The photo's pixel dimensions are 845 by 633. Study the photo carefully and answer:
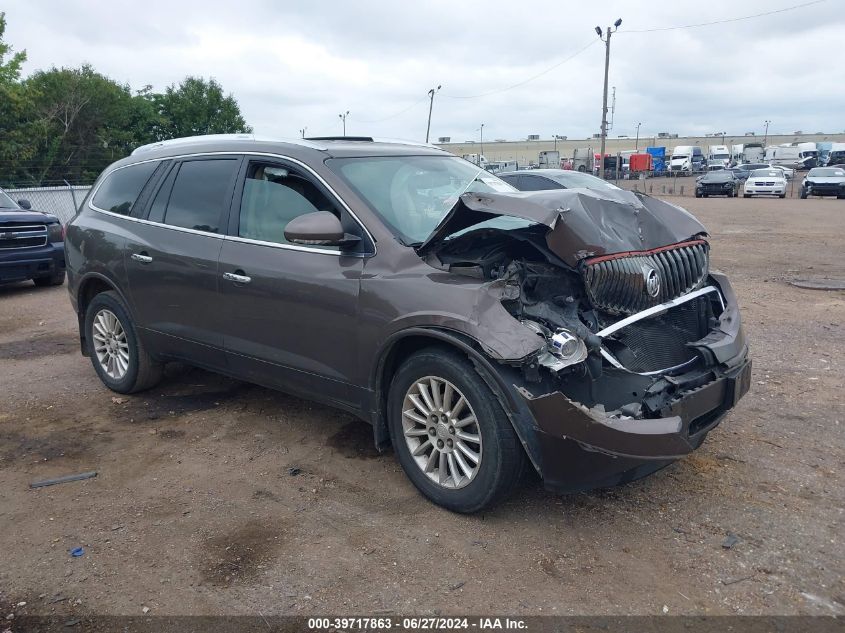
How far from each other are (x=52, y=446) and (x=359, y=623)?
288 centimetres

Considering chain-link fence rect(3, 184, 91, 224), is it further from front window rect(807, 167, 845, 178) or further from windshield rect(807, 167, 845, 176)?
windshield rect(807, 167, 845, 176)

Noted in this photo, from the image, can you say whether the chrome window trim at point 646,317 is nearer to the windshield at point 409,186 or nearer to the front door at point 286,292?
the windshield at point 409,186

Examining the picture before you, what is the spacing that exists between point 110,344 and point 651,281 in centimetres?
418

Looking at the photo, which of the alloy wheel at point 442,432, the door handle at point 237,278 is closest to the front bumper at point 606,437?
the alloy wheel at point 442,432

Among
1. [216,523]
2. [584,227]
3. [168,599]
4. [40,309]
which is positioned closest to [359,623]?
[168,599]

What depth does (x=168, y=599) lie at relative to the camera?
9.80 feet

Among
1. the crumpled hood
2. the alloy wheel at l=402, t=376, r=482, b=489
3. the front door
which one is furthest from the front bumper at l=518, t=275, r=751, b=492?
the front door

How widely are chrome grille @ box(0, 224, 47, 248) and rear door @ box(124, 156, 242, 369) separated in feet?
20.5

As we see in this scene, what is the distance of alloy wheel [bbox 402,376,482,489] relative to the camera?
347 cm

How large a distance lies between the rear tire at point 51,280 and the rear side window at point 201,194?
23.9 ft

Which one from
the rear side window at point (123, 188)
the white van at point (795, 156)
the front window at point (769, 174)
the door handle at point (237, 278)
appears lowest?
the door handle at point (237, 278)

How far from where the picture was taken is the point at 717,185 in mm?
34594

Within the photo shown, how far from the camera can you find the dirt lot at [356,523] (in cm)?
298

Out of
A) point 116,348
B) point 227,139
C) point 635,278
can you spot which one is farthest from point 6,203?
point 635,278
